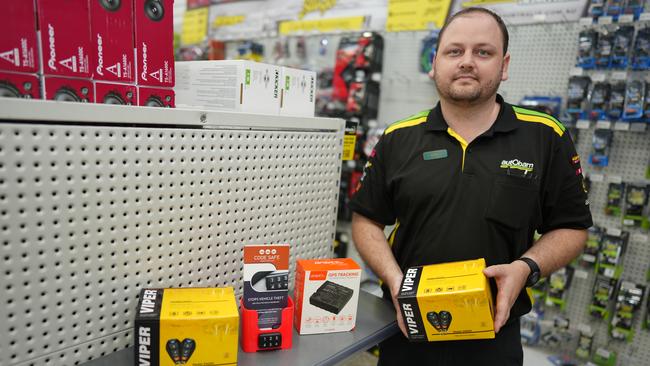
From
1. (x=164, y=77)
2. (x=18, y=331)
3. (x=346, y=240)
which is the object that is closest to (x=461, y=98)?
(x=164, y=77)

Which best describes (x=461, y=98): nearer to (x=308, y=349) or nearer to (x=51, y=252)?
(x=308, y=349)

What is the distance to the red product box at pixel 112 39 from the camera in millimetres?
965

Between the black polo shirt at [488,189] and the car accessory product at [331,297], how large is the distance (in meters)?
0.48

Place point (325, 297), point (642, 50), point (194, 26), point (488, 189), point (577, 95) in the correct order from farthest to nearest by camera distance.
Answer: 1. point (194, 26)
2. point (577, 95)
3. point (642, 50)
4. point (488, 189)
5. point (325, 297)

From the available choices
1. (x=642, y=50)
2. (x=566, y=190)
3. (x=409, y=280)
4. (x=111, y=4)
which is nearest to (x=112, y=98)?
(x=111, y=4)

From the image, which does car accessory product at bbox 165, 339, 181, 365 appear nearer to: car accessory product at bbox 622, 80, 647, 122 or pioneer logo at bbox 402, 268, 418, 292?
pioneer logo at bbox 402, 268, 418, 292

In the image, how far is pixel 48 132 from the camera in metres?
0.83

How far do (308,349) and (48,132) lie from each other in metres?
0.78

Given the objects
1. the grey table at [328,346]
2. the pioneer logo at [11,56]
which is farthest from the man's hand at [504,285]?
the pioneer logo at [11,56]

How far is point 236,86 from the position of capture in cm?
134

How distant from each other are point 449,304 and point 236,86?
3.00 feet

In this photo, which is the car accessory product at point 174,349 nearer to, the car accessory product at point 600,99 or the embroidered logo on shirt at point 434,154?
the embroidered logo on shirt at point 434,154

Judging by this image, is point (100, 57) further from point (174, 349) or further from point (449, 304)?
point (449, 304)

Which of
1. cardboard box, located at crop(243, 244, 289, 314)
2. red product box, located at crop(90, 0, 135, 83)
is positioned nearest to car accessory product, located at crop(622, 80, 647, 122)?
cardboard box, located at crop(243, 244, 289, 314)
